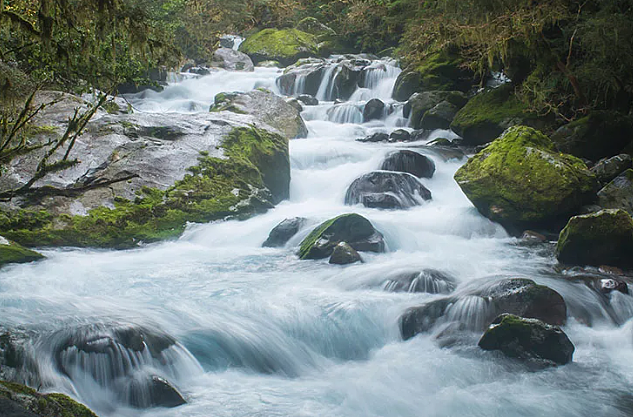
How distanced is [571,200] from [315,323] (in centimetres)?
528

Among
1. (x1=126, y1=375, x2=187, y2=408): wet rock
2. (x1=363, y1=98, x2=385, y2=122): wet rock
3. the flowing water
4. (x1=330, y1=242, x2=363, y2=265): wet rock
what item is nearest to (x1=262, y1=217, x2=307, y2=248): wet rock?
the flowing water

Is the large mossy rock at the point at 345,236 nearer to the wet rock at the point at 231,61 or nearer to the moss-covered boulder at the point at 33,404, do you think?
the moss-covered boulder at the point at 33,404

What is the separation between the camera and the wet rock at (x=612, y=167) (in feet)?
32.8

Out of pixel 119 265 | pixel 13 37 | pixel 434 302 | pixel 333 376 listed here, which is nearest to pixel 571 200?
pixel 434 302

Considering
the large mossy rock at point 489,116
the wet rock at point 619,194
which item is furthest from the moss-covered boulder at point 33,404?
the large mossy rock at point 489,116

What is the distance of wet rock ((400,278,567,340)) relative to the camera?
19.1ft

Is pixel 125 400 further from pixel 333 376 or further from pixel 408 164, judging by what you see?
pixel 408 164

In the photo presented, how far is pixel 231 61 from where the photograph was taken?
24.8 meters

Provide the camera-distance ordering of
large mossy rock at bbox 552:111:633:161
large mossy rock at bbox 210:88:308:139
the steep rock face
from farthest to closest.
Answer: large mossy rock at bbox 210:88:308:139 → large mossy rock at bbox 552:111:633:161 → the steep rock face

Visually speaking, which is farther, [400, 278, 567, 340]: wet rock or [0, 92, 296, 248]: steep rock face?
[0, 92, 296, 248]: steep rock face

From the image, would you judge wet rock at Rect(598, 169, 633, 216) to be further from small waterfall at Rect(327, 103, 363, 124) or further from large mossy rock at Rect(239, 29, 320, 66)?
large mossy rock at Rect(239, 29, 320, 66)

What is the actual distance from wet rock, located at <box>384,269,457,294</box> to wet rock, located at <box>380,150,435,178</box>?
17.5 ft

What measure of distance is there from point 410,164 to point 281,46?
1591 cm

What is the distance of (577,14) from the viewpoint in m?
11.1
